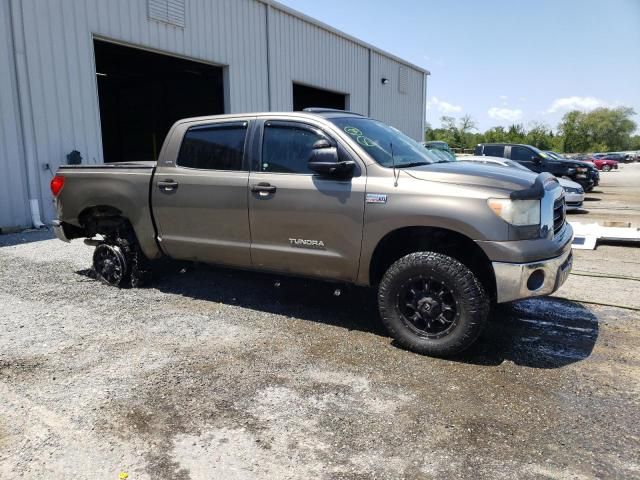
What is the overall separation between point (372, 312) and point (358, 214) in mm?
1359

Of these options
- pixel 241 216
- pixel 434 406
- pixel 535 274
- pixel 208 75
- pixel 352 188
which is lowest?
pixel 434 406

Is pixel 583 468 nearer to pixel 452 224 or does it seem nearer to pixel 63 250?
pixel 452 224

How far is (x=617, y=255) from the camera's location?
300 inches

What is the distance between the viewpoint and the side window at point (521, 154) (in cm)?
1658

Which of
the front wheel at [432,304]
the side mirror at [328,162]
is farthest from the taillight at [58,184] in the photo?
the front wheel at [432,304]

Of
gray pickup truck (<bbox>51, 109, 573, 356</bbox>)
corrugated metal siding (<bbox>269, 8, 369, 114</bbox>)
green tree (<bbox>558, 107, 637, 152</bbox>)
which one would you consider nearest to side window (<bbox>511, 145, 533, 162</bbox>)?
corrugated metal siding (<bbox>269, 8, 369, 114</bbox>)

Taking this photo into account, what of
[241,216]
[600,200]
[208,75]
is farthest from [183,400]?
[600,200]

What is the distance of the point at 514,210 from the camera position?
360 cm

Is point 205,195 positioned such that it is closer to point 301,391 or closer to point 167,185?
point 167,185

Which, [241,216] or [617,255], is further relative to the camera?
[617,255]

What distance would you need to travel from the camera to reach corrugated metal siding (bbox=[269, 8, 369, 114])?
16.0 m

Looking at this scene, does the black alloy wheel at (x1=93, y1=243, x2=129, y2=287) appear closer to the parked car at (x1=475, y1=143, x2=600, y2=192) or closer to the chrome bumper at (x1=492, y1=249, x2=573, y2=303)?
the chrome bumper at (x1=492, y1=249, x2=573, y2=303)

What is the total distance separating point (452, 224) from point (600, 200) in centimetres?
1554

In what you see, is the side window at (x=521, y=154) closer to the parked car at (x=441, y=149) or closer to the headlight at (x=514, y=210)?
the parked car at (x=441, y=149)
